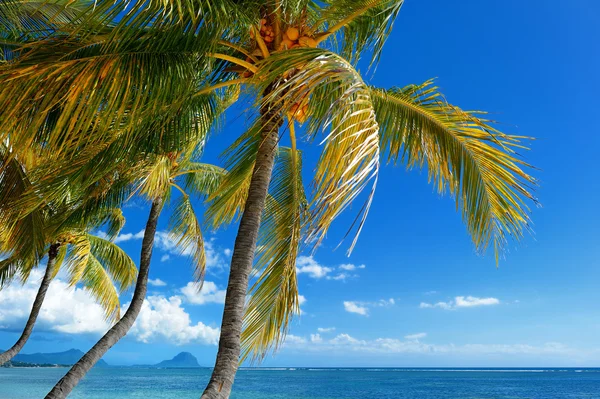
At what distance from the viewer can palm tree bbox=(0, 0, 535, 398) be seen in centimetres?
365

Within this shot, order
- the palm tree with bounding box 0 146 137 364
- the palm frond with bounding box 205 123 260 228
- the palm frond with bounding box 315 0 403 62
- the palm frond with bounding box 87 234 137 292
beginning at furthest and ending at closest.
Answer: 1. the palm frond with bounding box 87 234 137 292
2. the palm tree with bounding box 0 146 137 364
3. the palm frond with bounding box 205 123 260 228
4. the palm frond with bounding box 315 0 403 62

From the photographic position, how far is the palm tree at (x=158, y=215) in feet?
24.4

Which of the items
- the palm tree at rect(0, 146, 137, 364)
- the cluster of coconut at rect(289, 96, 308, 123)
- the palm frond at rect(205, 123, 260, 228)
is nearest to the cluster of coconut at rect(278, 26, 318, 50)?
the cluster of coconut at rect(289, 96, 308, 123)

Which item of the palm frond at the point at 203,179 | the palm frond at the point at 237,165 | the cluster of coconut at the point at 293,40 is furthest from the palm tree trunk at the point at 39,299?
the cluster of coconut at the point at 293,40

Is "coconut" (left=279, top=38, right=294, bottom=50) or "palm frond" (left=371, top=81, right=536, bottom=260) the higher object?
"coconut" (left=279, top=38, right=294, bottom=50)

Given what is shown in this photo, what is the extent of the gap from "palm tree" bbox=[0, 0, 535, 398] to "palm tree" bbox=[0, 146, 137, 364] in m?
1.48

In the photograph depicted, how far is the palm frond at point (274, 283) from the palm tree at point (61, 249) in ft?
7.93

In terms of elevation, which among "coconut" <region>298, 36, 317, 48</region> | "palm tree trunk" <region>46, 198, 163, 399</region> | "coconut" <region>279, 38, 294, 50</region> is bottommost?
"palm tree trunk" <region>46, 198, 163, 399</region>

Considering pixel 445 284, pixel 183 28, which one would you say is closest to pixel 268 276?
pixel 183 28

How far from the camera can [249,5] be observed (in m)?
4.78

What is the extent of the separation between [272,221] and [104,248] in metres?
7.11

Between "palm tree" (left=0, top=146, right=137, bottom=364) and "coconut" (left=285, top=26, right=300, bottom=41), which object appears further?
"palm tree" (left=0, top=146, right=137, bottom=364)

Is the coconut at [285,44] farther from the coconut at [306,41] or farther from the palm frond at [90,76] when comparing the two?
the palm frond at [90,76]

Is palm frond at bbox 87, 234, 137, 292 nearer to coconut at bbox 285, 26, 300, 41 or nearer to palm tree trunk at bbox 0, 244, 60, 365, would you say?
palm tree trunk at bbox 0, 244, 60, 365
